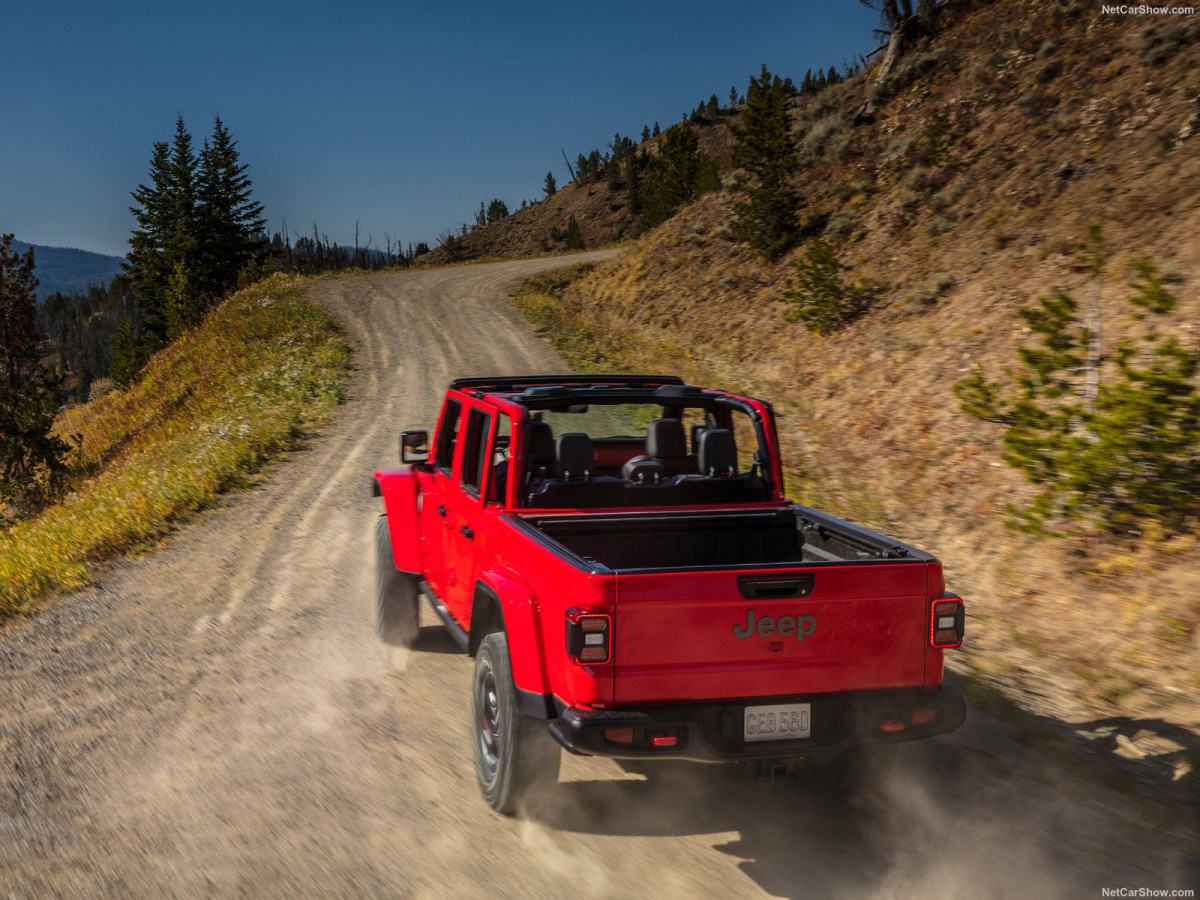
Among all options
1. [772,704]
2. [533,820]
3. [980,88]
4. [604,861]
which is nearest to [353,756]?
[533,820]

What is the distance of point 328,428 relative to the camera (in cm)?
1683

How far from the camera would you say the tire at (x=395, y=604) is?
652cm

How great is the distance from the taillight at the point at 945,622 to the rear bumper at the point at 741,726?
0.75 feet

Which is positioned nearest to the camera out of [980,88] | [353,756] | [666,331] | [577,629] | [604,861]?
[577,629]

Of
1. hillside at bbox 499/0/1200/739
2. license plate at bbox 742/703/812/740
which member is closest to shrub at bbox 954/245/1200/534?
hillside at bbox 499/0/1200/739

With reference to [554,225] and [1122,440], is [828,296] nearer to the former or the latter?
[1122,440]

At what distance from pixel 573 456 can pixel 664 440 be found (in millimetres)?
591

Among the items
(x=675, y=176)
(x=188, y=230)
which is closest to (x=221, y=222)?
(x=188, y=230)

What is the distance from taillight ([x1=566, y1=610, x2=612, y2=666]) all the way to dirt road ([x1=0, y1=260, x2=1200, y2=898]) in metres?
0.91

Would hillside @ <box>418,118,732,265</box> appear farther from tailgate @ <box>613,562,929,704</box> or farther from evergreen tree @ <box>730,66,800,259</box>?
tailgate @ <box>613,562,929,704</box>

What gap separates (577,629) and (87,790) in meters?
2.78

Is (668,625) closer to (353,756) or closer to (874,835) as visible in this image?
(874,835)

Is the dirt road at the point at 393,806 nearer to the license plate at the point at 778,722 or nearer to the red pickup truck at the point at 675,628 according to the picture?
the red pickup truck at the point at 675,628

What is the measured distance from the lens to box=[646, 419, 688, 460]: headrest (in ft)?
17.1
